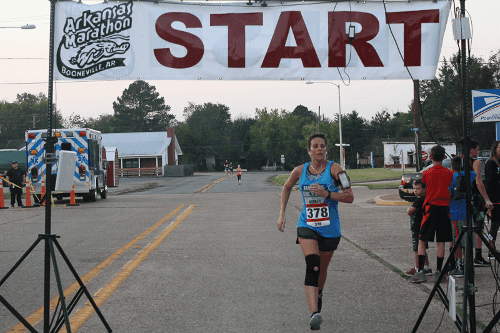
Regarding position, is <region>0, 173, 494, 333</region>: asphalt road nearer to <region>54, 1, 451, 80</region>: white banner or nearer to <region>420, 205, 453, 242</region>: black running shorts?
<region>420, 205, 453, 242</region>: black running shorts

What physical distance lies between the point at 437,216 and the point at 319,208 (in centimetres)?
246

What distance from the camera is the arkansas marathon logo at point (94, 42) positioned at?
6152mm

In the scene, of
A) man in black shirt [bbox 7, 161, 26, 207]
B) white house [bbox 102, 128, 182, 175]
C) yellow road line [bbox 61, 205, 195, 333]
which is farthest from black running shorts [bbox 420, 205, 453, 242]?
white house [bbox 102, 128, 182, 175]

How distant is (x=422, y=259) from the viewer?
268 inches

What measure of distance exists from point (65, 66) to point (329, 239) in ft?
12.4

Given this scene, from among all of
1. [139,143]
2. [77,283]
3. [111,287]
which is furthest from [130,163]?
[111,287]

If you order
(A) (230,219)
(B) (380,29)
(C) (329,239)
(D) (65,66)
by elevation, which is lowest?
(A) (230,219)

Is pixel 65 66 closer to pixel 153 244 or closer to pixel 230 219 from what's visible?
pixel 153 244

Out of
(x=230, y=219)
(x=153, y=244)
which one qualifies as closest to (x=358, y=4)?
(x=153, y=244)

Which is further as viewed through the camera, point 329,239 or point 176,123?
point 176,123

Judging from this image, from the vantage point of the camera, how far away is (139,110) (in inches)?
5022

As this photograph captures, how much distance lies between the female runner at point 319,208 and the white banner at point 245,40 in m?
1.60

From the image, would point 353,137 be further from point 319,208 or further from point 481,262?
point 319,208

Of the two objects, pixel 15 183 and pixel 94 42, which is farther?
pixel 15 183
